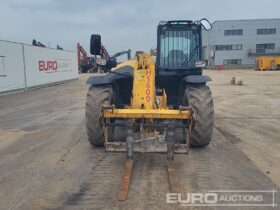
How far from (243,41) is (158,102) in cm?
7082

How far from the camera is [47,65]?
2708 cm

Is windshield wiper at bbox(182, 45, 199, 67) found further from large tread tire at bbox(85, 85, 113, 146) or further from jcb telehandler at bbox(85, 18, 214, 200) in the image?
large tread tire at bbox(85, 85, 113, 146)

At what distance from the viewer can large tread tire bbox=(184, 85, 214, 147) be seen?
6648 mm

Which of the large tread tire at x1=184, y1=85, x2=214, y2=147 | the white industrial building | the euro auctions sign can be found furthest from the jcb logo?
the white industrial building

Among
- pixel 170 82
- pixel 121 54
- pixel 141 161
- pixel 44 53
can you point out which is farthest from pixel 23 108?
pixel 44 53

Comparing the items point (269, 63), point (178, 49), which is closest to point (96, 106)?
point (178, 49)

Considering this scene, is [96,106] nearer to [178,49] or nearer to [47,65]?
[178,49]

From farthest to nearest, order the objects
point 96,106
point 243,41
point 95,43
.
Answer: point 243,41 → point 96,106 → point 95,43

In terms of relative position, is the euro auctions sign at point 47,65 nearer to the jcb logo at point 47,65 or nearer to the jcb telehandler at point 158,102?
the jcb logo at point 47,65

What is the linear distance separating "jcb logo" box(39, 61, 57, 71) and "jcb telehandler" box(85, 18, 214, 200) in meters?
18.8

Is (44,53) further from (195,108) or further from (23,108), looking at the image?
(195,108)

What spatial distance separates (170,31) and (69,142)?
367 cm

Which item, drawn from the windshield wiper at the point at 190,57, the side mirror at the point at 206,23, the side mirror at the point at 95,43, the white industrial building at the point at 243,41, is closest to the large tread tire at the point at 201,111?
the windshield wiper at the point at 190,57

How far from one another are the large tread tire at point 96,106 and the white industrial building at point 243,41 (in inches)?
2640
